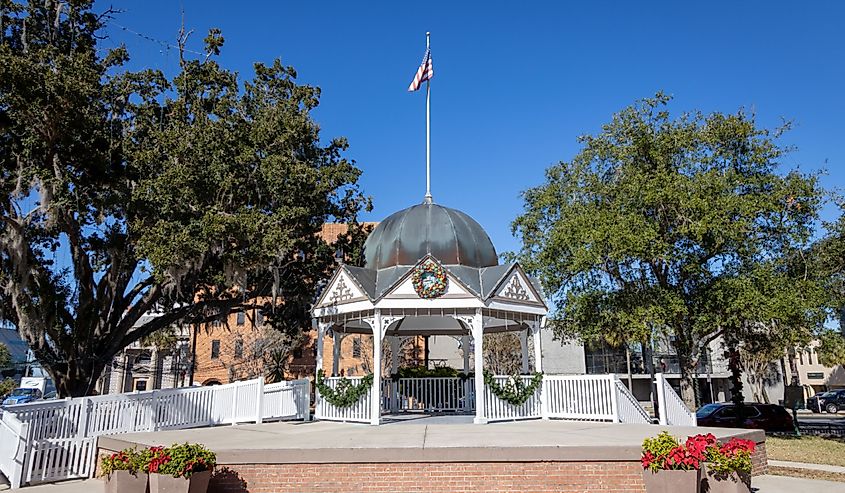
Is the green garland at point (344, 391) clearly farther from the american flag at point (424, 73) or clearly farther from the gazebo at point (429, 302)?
the american flag at point (424, 73)

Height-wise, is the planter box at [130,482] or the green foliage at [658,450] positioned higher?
the green foliage at [658,450]

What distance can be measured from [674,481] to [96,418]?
12.2 metres

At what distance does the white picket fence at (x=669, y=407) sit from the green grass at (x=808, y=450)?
2.23m

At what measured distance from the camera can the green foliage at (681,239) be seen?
1942cm

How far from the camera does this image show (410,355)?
1914 inches

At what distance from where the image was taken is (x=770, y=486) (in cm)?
1069

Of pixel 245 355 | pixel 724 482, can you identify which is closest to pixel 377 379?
pixel 724 482

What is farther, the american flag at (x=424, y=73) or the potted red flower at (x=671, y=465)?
the american flag at (x=424, y=73)

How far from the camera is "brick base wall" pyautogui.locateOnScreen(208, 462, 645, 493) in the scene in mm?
9375

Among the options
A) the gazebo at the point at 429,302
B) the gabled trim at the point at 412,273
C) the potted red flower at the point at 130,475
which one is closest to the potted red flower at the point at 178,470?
the potted red flower at the point at 130,475

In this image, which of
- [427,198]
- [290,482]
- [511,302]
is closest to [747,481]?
[290,482]

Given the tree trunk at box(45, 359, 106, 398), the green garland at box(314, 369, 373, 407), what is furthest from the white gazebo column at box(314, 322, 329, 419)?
the tree trunk at box(45, 359, 106, 398)

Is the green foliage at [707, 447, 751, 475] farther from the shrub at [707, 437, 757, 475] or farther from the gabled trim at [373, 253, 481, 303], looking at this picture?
the gabled trim at [373, 253, 481, 303]

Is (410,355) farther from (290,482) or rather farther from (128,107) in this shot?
(290,482)
